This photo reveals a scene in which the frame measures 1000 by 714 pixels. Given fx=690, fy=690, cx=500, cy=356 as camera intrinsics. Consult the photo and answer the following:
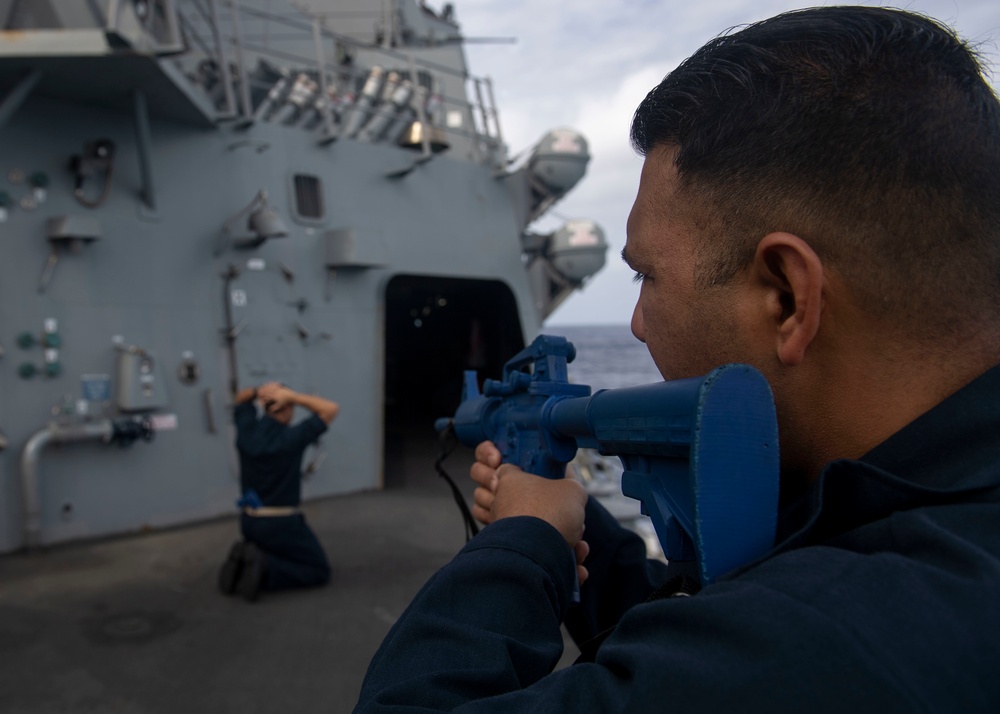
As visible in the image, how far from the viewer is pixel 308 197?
6.00 meters

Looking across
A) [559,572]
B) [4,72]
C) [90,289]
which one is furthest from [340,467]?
[559,572]

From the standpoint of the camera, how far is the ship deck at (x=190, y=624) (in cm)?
275

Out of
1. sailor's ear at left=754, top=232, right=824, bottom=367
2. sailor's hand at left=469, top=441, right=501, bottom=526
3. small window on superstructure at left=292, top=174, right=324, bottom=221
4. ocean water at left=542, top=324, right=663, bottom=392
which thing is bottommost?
ocean water at left=542, top=324, right=663, bottom=392

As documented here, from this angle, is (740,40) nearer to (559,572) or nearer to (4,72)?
(559,572)

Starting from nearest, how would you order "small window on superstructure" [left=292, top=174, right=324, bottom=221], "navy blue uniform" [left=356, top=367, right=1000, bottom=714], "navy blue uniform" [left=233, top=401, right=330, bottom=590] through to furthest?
1. "navy blue uniform" [left=356, top=367, right=1000, bottom=714]
2. "navy blue uniform" [left=233, top=401, right=330, bottom=590]
3. "small window on superstructure" [left=292, top=174, right=324, bottom=221]

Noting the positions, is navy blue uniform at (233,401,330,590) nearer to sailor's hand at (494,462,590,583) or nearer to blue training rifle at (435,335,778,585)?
sailor's hand at (494,462,590,583)

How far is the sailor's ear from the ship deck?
2.56 metres

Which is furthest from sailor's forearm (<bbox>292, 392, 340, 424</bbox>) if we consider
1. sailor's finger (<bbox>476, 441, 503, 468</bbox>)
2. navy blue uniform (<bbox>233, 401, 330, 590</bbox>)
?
sailor's finger (<bbox>476, 441, 503, 468</bbox>)

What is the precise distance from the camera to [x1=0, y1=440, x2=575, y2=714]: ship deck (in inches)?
108

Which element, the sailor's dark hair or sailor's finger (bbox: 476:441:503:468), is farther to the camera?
sailor's finger (bbox: 476:441:503:468)

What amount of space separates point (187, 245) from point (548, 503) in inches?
194

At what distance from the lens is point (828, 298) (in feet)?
2.25

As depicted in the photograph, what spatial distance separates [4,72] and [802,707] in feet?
16.9

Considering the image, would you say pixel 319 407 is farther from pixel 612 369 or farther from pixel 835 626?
pixel 612 369
